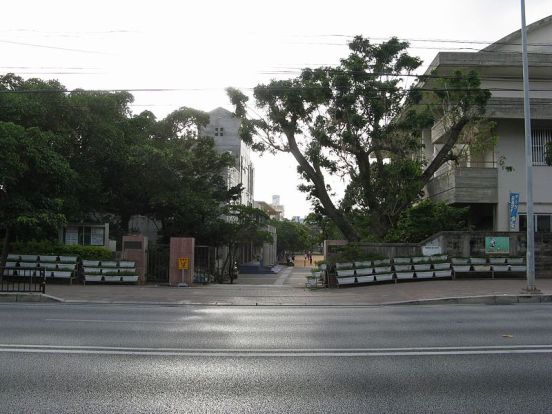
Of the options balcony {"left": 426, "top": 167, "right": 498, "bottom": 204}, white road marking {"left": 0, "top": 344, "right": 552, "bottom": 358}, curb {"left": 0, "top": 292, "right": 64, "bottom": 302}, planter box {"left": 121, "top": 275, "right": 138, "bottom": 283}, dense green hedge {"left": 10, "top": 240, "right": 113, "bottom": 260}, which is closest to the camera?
white road marking {"left": 0, "top": 344, "right": 552, "bottom": 358}

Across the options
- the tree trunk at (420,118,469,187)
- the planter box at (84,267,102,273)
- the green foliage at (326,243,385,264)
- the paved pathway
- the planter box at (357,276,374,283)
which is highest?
the tree trunk at (420,118,469,187)

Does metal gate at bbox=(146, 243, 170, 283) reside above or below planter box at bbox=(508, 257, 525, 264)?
below

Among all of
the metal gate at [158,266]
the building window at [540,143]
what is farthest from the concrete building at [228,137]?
the building window at [540,143]

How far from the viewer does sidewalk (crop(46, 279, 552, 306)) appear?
16.5 m

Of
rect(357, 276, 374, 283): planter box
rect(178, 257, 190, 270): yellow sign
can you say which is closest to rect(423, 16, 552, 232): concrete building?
rect(357, 276, 374, 283): planter box

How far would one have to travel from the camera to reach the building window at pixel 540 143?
87.2 ft

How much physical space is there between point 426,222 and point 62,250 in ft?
55.2

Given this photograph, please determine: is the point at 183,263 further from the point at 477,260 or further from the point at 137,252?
the point at 477,260

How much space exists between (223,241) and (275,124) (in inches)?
305

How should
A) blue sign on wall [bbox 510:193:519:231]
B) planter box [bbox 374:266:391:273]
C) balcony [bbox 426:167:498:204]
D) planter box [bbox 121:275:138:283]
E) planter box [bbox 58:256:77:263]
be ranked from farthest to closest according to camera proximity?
1. balcony [bbox 426:167:498:204]
2. blue sign on wall [bbox 510:193:519:231]
3. planter box [bbox 121:275:138:283]
4. planter box [bbox 58:256:77:263]
5. planter box [bbox 374:266:391:273]

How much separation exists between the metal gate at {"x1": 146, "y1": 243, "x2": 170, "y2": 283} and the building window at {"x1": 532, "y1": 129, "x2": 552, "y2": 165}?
732 inches

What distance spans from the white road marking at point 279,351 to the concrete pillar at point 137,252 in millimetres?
14325

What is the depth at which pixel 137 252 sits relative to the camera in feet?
75.3

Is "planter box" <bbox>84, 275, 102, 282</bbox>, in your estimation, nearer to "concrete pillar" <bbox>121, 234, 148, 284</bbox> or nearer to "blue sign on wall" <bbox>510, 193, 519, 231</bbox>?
"concrete pillar" <bbox>121, 234, 148, 284</bbox>
